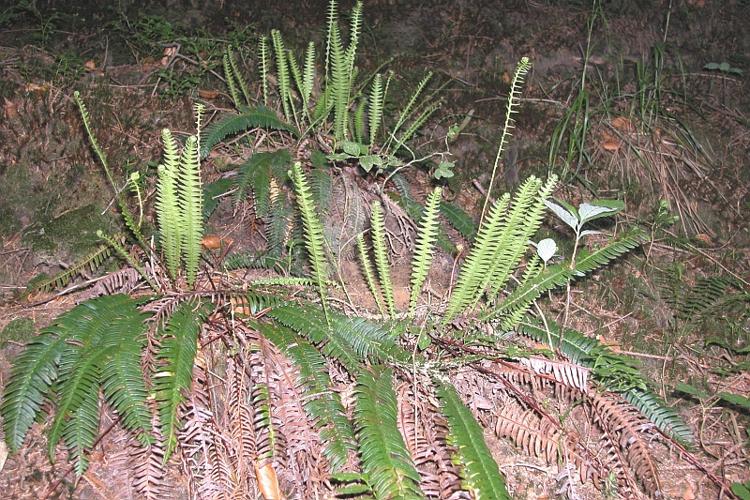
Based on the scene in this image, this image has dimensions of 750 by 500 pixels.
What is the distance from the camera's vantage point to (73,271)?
9.25 feet

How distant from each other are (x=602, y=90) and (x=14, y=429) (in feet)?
13.7

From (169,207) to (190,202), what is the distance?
0.28 ft

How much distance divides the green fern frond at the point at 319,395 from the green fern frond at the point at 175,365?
28 cm

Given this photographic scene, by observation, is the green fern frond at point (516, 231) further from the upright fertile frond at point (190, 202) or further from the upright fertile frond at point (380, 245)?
the upright fertile frond at point (190, 202)

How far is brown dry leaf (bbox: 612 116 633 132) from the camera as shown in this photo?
4.33m

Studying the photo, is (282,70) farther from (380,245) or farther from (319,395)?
(319,395)

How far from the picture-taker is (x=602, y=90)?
4.55 metres

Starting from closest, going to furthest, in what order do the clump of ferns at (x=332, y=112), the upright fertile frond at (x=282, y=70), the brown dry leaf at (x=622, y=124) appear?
the clump of ferns at (x=332, y=112), the upright fertile frond at (x=282, y=70), the brown dry leaf at (x=622, y=124)

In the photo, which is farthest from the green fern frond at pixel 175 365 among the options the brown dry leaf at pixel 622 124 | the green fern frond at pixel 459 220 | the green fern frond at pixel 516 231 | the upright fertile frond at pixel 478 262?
the brown dry leaf at pixel 622 124

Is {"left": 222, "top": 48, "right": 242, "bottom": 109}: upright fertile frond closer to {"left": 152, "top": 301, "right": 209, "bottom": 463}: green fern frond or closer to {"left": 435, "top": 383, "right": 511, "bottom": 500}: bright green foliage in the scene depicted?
{"left": 152, "top": 301, "right": 209, "bottom": 463}: green fern frond

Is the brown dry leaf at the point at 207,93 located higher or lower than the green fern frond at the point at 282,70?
lower

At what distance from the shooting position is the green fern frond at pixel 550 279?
2.69 metres

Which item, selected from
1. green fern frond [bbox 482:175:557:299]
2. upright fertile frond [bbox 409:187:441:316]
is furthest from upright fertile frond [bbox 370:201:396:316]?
green fern frond [bbox 482:175:557:299]

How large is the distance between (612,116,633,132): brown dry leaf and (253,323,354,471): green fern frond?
9.48 feet
